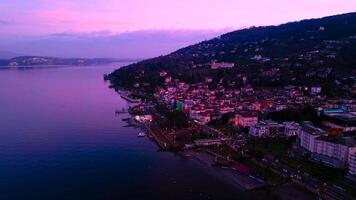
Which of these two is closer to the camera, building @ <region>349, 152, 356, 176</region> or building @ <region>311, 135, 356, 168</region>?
building @ <region>349, 152, 356, 176</region>

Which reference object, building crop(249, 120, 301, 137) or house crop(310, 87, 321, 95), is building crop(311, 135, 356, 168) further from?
house crop(310, 87, 321, 95)

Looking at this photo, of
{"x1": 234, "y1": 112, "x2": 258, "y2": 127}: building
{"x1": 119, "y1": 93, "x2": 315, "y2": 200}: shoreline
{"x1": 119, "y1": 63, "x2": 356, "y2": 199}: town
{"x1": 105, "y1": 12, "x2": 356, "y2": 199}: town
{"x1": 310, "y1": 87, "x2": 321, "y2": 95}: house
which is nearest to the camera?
{"x1": 119, "y1": 93, "x2": 315, "y2": 200}: shoreline

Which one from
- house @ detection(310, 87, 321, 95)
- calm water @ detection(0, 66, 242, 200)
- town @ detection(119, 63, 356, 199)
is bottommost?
calm water @ detection(0, 66, 242, 200)

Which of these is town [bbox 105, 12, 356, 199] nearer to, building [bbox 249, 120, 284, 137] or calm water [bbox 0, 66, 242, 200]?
building [bbox 249, 120, 284, 137]

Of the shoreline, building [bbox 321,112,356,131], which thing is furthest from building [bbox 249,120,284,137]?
the shoreline

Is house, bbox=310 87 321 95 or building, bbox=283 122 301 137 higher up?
house, bbox=310 87 321 95

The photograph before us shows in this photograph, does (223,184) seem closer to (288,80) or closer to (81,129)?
(81,129)

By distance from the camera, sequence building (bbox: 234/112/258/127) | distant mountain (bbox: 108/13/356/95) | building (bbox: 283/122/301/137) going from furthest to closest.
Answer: distant mountain (bbox: 108/13/356/95)
building (bbox: 234/112/258/127)
building (bbox: 283/122/301/137)

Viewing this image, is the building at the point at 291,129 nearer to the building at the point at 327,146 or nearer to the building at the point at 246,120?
the building at the point at 327,146

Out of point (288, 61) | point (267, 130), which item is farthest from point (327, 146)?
Answer: point (288, 61)

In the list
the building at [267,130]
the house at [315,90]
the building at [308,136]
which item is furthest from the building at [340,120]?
the house at [315,90]
